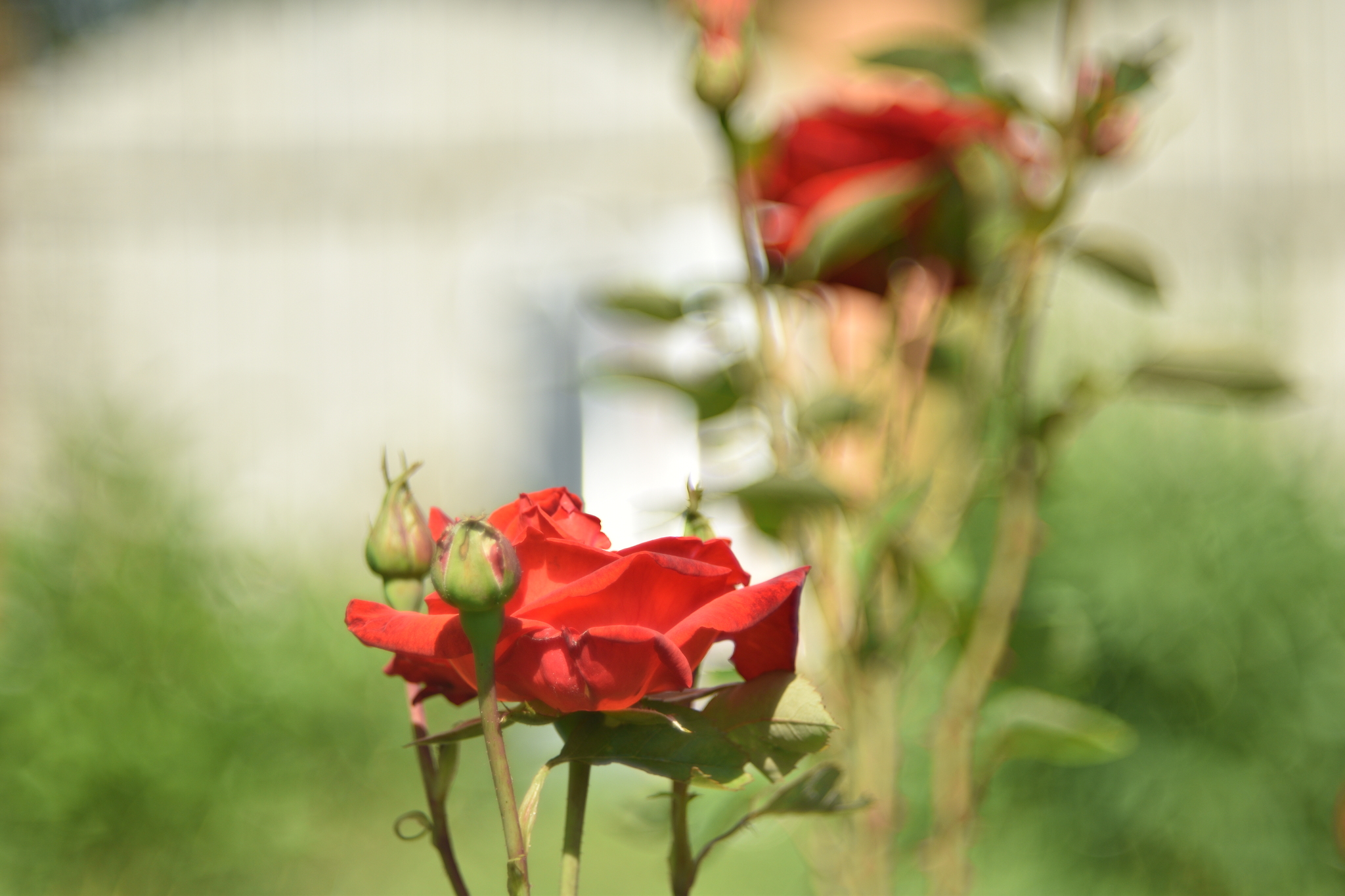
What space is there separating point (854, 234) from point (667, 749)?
22 cm

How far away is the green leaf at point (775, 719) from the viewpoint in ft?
0.68

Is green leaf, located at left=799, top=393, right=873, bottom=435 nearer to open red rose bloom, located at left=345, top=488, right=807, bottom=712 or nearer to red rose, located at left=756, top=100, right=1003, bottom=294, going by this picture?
red rose, located at left=756, top=100, right=1003, bottom=294

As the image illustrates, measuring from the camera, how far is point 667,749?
0.66ft

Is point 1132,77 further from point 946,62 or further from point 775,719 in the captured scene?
point 775,719

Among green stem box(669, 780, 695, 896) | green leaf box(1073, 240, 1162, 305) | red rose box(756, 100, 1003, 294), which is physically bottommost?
green stem box(669, 780, 695, 896)

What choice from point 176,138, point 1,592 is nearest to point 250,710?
point 1,592

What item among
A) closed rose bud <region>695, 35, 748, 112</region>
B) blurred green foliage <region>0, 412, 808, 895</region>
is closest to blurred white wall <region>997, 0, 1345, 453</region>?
blurred green foliage <region>0, 412, 808, 895</region>

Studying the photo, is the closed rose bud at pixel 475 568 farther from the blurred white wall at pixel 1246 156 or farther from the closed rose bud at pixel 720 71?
the blurred white wall at pixel 1246 156

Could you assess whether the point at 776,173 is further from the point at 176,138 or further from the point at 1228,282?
the point at 176,138

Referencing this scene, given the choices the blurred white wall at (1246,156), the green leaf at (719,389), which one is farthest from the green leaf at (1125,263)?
the blurred white wall at (1246,156)

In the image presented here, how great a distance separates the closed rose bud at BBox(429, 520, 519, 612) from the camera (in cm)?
17

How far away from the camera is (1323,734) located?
3.12 ft

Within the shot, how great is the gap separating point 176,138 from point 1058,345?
2363 millimetres

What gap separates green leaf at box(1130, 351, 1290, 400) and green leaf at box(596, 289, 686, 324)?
19cm
